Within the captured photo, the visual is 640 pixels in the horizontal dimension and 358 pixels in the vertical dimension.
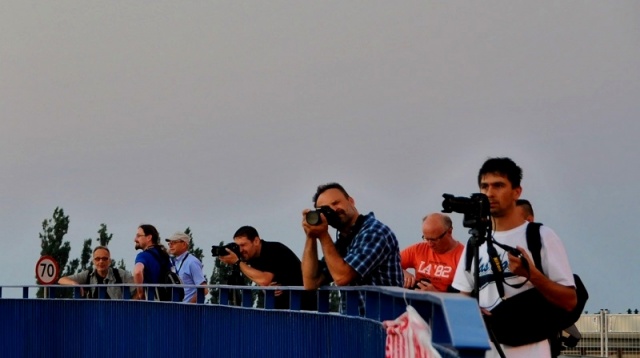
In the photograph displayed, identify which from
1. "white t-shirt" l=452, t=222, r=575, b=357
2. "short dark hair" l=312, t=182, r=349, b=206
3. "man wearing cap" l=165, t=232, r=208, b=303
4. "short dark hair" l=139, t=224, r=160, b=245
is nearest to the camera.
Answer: "white t-shirt" l=452, t=222, r=575, b=357

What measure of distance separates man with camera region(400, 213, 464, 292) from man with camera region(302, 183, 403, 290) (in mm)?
1555

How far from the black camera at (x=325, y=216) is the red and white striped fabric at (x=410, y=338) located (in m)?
2.78

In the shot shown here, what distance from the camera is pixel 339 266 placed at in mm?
8812

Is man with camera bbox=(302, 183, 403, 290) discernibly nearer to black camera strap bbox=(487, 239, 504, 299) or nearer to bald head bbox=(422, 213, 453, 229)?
bald head bbox=(422, 213, 453, 229)

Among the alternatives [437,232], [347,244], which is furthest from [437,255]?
[347,244]

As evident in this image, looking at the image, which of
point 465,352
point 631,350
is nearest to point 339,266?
point 465,352

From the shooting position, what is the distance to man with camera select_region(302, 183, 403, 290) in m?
8.83

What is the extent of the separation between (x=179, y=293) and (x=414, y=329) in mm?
11079

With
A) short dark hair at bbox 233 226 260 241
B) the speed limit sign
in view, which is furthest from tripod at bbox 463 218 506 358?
the speed limit sign

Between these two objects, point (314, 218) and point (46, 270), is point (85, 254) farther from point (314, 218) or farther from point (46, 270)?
point (314, 218)

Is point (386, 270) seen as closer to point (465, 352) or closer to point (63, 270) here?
point (465, 352)

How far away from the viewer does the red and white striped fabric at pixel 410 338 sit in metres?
5.09

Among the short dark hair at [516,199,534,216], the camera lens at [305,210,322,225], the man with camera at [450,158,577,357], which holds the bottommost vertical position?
the man with camera at [450,158,577,357]

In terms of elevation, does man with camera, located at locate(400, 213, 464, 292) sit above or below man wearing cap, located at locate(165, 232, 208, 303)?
below
